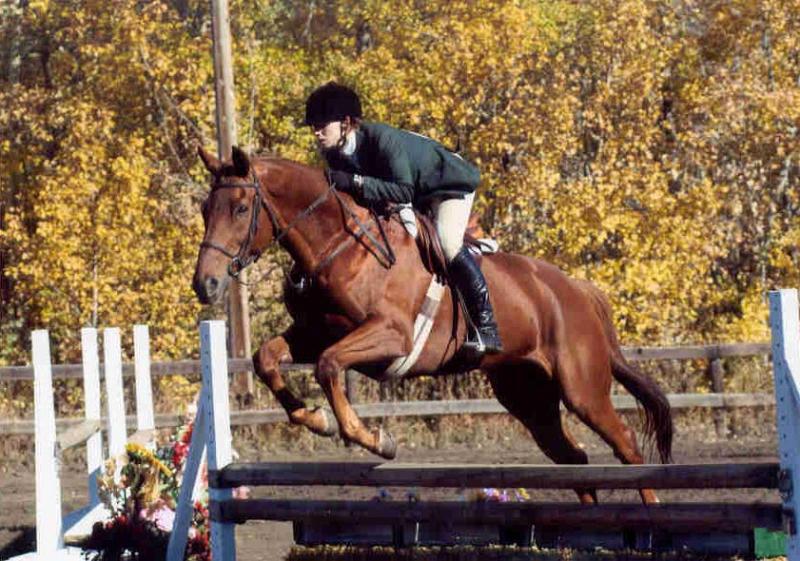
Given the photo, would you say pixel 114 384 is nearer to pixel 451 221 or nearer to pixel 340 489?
pixel 451 221

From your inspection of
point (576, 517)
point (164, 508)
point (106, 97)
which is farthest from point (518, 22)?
point (576, 517)

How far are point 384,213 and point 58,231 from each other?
11.6 m

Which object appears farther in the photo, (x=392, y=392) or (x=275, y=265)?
(x=275, y=265)

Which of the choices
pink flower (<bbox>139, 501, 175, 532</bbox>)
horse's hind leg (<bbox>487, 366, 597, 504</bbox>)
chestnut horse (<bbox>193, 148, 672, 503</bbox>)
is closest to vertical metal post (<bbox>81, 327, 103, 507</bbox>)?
pink flower (<bbox>139, 501, 175, 532</bbox>)

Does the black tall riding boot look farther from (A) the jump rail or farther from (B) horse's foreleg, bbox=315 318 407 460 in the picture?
(A) the jump rail

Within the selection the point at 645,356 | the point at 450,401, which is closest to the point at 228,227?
the point at 645,356

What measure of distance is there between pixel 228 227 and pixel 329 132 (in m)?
0.64

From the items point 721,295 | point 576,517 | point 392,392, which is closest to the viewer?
point 576,517

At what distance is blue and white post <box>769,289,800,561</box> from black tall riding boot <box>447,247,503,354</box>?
2035mm

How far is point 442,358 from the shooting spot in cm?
689

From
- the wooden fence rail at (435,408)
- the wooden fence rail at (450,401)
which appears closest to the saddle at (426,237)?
the wooden fence rail at (450,401)

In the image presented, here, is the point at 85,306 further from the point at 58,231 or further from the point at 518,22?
the point at 518,22

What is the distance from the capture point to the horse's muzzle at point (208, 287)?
19.9ft

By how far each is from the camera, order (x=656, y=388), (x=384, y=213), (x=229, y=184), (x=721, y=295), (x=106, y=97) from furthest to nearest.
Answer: (x=106, y=97), (x=721, y=295), (x=656, y=388), (x=384, y=213), (x=229, y=184)
